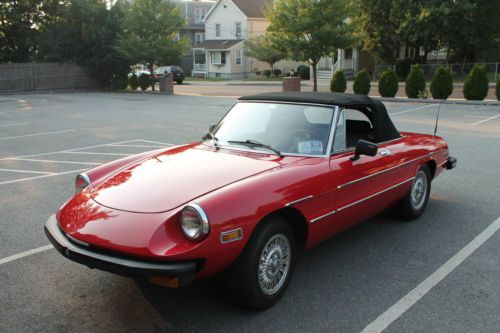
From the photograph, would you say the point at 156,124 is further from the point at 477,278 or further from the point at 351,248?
the point at 477,278

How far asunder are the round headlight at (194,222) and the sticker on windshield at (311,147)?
4.74ft

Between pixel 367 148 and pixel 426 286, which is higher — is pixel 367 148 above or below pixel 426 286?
above

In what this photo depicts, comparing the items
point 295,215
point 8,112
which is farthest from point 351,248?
point 8,112

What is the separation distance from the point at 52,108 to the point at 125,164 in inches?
684

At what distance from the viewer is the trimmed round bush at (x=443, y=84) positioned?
20.0 m

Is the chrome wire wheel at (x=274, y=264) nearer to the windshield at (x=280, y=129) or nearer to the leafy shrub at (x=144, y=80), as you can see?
the windshield at (x=280, y=129)

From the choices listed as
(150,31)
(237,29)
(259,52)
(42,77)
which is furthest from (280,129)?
(237,29)

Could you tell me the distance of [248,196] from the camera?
3365 millimetres

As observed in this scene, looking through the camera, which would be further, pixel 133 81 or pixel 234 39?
pixel 234 39

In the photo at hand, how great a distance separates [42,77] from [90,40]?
162 inches

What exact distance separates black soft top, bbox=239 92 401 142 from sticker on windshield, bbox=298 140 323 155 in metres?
0.49

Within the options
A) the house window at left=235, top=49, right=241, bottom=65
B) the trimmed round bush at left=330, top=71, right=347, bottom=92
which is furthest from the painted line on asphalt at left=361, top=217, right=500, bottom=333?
the house window at left=235, top=49, right=241, bottom=65

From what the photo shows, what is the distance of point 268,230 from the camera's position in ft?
11.2

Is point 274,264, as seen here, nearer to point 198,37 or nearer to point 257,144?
point 257,144
